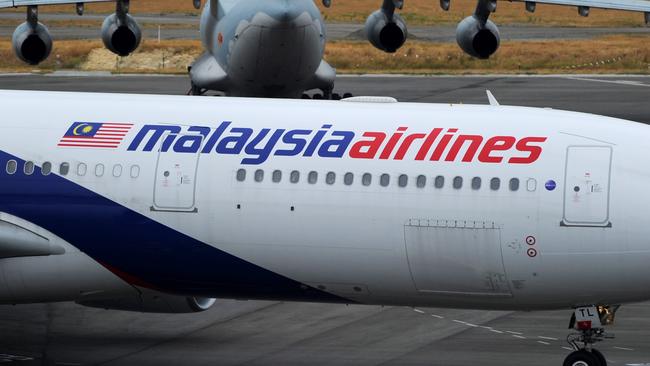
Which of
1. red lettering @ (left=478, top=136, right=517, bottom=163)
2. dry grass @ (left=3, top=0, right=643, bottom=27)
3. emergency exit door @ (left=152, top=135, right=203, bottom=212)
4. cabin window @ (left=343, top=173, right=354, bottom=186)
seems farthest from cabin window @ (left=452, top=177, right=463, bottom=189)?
dry grass @ (left=3, top=0, right=643, bottom=27)

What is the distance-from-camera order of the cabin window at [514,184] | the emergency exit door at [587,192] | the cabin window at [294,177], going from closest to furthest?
the emergency exit door at [587,192] < the cabin window at [514,184] < the cabin window at [294,177]

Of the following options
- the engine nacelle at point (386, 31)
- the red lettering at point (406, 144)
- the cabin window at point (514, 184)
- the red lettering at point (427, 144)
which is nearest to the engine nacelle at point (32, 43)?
the engine nacelle at point (386, 31)

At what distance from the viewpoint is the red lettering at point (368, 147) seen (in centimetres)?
1784

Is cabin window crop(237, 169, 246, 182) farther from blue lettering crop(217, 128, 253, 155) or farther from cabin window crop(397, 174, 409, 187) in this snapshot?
cabin window crop(397, 174, 409, 187)

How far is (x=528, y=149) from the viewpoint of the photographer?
57.2 feet

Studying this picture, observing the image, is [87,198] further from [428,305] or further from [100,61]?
[100,61]

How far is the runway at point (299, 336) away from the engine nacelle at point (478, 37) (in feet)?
71.8

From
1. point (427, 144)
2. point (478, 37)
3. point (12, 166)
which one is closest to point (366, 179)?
point (427, 144)

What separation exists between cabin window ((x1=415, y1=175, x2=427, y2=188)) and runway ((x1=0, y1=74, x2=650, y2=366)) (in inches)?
41.5

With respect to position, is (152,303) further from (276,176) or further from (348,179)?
(348,179)

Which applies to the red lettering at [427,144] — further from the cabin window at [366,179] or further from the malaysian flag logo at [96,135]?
the malaysian flag logo at [96,135]

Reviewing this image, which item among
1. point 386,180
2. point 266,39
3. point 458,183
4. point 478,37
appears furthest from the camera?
point 478,37

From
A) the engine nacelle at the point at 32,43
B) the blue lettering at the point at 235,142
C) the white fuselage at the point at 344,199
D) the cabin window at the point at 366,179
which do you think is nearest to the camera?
the white fuselage at the point at 344,199

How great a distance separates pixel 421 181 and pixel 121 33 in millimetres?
28504
